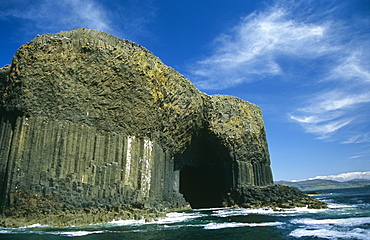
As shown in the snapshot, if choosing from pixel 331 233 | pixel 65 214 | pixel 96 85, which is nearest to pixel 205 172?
pixel 96 85

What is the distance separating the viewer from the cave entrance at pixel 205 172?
38.2m

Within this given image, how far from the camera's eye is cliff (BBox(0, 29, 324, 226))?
1988 centimetres

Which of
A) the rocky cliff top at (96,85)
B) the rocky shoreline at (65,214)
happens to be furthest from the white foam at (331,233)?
the rocky cliff top at (96,85)

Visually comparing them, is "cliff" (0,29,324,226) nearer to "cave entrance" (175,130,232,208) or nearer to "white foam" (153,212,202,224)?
"white foam" (153,212,202,224)

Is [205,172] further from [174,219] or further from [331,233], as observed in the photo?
[331,233]

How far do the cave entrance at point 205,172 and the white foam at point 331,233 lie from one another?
20.7 meters

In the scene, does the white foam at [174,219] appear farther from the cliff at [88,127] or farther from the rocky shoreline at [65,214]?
the cliff at [88,127]

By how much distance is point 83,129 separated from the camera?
2234 centimetres

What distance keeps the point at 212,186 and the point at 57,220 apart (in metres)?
27.0

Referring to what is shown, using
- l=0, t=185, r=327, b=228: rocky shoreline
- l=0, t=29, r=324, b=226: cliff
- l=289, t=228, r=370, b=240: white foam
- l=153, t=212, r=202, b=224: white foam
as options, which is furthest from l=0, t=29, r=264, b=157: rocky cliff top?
l=289, t=228, r=370, b=240: white foam

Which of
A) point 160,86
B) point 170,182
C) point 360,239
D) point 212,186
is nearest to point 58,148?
point 160,86

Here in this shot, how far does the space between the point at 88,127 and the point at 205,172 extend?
961 inches

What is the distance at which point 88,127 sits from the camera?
74.4 ft

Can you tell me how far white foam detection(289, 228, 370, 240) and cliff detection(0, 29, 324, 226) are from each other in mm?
12017
